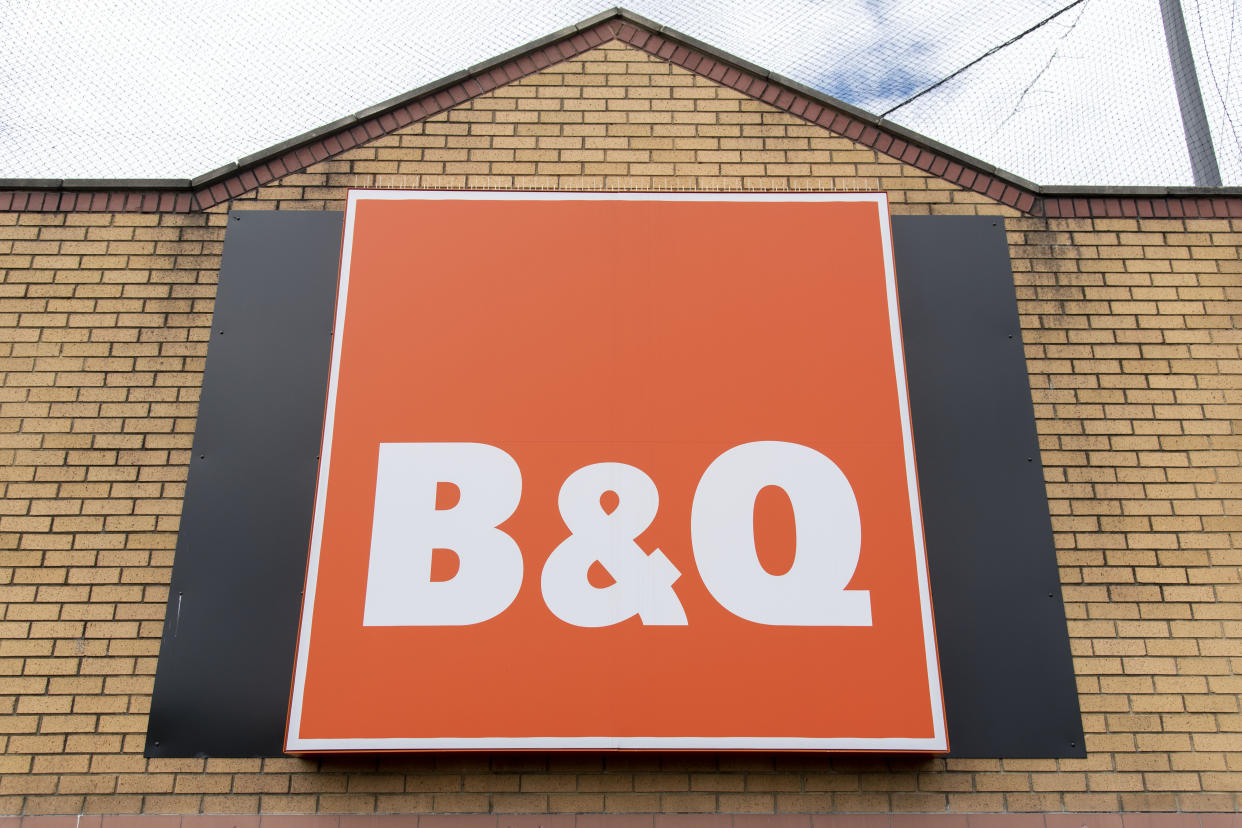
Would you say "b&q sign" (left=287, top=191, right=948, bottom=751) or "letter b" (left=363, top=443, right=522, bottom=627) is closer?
"b&q sign" (left=287, top=191, right=948, bottom=751)

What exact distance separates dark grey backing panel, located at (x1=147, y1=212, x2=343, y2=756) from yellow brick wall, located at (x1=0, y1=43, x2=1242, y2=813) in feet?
0.44

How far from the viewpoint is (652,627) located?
4.33 m

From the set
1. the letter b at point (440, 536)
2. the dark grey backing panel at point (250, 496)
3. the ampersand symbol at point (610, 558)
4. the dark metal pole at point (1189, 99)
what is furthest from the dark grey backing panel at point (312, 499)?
the dark metal pole at point (1189, 99)

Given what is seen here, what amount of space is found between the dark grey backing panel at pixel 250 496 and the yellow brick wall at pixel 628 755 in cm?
13

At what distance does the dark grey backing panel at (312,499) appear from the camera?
4383 mm

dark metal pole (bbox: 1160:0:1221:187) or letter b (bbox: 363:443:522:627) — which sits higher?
dark metal pole (bbox: 1160:0:1221:187)

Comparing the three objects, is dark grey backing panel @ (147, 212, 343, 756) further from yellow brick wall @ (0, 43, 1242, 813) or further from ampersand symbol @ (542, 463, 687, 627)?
ampersand symbol @ (542, 463, 687, 627)

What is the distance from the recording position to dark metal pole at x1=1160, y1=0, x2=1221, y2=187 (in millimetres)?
5750

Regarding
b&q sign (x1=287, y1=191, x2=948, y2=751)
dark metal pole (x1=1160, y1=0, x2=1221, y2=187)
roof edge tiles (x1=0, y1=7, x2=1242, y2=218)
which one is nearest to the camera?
b&q sign (x1=287, y1=191, x2=948, y2=751)

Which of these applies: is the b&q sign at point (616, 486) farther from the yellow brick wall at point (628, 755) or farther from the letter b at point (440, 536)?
the yellow brick wall at point (628, 755)

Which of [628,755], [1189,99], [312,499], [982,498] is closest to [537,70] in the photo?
[312,499]

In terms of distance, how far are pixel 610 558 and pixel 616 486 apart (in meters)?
0.36

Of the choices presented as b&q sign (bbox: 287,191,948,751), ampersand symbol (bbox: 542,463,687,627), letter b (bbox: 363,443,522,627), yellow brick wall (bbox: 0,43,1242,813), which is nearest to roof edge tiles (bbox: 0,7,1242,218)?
yellow brick wall (bbox: 0,43,1242,813)

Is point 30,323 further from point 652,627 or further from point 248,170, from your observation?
point 652,627
